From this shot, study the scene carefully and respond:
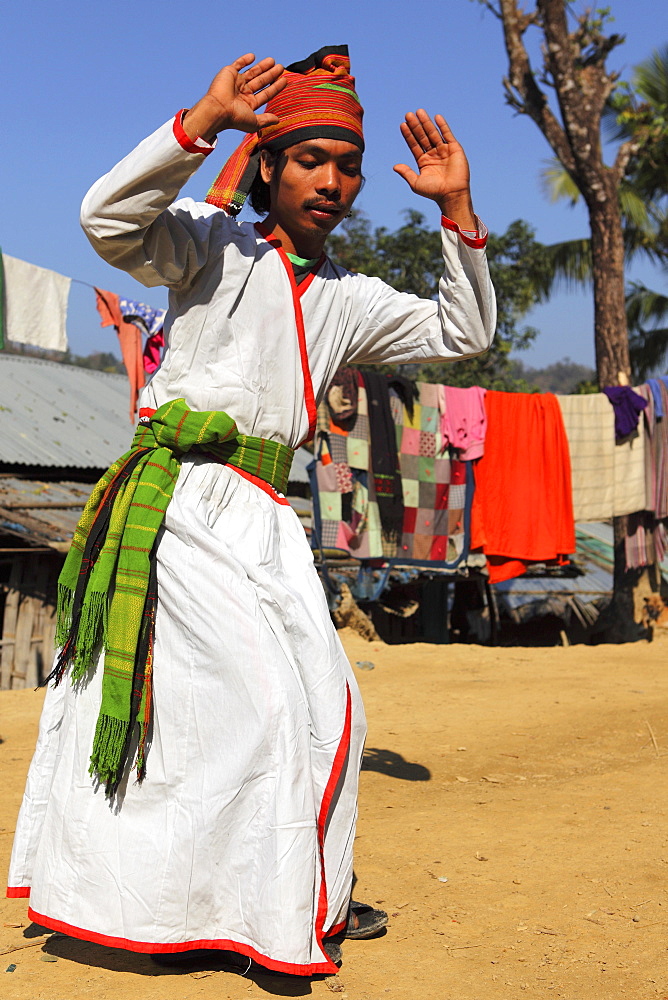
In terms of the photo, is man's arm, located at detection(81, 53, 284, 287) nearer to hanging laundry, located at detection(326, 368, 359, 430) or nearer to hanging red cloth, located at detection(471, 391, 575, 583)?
hanging laundry, located at detection(326, 368, 359, 430)

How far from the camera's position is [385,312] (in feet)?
9.78

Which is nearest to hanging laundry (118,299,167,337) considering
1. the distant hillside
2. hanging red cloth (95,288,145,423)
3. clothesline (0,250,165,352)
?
hanging red cloth (95,288,145,423)

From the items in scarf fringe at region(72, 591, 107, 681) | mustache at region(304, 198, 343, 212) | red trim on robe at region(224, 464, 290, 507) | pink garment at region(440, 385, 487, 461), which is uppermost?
mustache at region(304, 198, 343, 212)

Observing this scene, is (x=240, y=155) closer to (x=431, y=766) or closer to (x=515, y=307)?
(x=431, y=766)

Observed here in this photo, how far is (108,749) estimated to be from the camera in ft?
7.91

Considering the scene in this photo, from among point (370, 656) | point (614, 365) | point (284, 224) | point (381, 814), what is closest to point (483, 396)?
point (370, 656)

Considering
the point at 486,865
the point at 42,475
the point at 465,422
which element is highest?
the point at 465,422

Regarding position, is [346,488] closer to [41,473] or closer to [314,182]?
[41,473]

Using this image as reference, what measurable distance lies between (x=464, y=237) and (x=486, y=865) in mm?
2048

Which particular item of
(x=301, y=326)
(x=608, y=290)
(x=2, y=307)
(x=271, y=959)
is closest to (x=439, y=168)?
(x=301, y=326)

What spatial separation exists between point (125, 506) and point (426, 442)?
6.71 m

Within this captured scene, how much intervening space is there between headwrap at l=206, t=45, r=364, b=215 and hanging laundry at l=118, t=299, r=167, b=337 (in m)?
5.72

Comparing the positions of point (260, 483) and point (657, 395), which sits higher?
point (657, 395)

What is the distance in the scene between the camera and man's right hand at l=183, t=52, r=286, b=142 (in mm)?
2301
